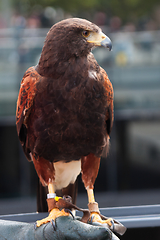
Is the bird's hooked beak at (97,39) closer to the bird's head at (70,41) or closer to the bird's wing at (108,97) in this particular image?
the bird's head at (70,41)

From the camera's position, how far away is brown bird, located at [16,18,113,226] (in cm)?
237

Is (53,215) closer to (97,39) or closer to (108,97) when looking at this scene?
(108,97)

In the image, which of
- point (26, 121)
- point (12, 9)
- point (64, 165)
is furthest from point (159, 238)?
point (12, 9)

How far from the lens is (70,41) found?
2330 mm

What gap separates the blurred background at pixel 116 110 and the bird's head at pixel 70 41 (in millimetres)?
4068

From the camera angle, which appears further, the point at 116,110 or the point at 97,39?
the point at 116,110

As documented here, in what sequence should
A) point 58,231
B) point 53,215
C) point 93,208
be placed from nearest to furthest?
point 58,231 → point 53,215 → point 93,208

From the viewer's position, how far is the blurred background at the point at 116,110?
267 inches

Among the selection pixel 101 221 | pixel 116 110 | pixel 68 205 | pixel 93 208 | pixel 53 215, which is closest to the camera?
pixel 68 205

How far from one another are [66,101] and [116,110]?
4.75 meters

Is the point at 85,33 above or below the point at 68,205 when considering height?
above

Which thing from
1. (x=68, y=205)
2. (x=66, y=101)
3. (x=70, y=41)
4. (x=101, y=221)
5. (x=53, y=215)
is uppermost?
(x=70, y=41)

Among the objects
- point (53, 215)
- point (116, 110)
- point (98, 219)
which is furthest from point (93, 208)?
point (116, 110)

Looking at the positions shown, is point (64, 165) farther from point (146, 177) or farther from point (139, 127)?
point (146, 177)
